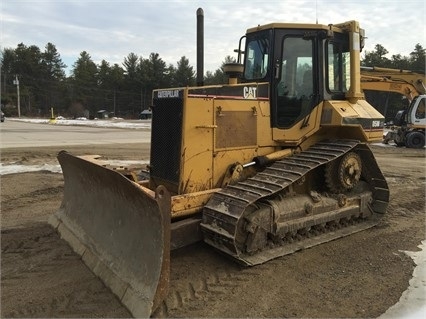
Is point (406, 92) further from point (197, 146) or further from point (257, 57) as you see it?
point (197, 146)

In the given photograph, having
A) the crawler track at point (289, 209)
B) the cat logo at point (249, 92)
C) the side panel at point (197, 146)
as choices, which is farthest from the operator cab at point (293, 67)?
the side panel at point (197, 146)

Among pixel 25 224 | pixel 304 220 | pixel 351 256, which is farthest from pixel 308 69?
pixel 25 224

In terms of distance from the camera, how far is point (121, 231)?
4.63 m

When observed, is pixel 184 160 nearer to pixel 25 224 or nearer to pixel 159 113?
pixel 159 113

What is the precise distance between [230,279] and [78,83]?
258 feet

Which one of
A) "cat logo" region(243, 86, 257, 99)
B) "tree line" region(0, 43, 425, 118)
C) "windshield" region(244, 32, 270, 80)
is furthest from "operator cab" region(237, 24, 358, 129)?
"tree line" region(0, 43, 425, 118)

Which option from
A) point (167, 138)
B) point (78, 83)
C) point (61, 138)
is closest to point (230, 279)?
point (167, 138)

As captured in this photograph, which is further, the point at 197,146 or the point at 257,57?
the point at 257,57

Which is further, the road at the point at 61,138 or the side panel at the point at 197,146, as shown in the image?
the road at the point at 61,138

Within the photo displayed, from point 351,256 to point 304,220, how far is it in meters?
0.72

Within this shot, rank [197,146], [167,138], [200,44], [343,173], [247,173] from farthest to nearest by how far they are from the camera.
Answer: [343,173]
[247,173]
[200,44]
[167,138]
[197,146]

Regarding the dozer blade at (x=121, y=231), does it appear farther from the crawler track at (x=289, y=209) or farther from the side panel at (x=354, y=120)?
the side panel at (x=354, y=120)

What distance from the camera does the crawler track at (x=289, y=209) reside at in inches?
184

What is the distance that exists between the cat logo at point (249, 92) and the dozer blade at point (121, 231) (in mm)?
2054
